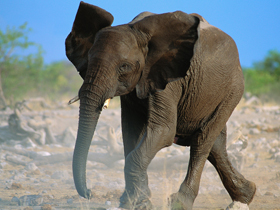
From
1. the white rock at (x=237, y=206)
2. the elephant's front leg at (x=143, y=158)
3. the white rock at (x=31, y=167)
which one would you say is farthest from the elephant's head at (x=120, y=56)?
the white rock at (x=31, y=167)

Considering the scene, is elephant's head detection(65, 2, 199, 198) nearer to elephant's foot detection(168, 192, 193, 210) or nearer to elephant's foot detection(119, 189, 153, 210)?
elephant's foot detection(119, 189, 153, 210)

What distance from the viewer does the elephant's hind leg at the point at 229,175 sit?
4.55 m

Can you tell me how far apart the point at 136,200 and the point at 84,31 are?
5.47 ft

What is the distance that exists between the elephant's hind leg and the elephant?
0.67 ft

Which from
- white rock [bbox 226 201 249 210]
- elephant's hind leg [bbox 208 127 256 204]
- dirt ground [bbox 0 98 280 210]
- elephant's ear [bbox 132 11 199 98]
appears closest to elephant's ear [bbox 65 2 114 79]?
elephant's ear [bbox 132 11 199 98]

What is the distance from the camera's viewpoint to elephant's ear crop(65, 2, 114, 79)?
3635 millimetres

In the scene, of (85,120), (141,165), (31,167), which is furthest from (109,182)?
(85,120)

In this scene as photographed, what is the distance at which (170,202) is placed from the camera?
4.04 m

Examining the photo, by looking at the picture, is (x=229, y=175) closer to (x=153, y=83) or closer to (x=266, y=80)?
(x=153, y=83)

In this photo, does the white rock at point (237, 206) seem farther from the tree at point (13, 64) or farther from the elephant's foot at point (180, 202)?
the tree at point (13, 64)

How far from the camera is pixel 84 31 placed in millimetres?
3816

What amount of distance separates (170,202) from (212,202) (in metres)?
1.44

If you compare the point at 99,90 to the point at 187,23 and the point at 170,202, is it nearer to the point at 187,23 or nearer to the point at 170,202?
the point at 187,23

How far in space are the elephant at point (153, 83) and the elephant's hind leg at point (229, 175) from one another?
0.20m
